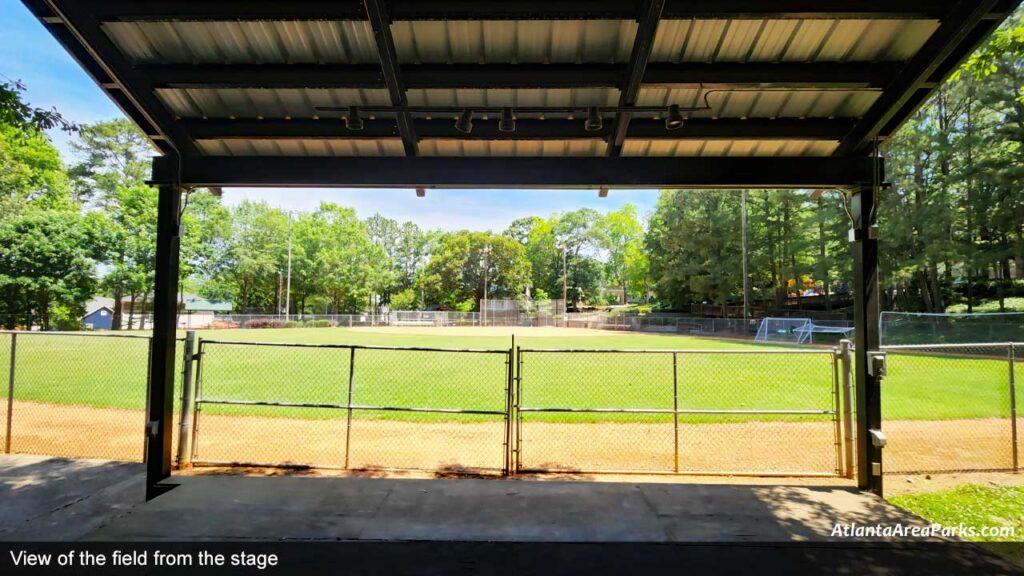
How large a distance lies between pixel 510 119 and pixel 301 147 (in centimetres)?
241

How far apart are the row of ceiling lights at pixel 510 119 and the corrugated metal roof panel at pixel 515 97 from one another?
0.19 metres

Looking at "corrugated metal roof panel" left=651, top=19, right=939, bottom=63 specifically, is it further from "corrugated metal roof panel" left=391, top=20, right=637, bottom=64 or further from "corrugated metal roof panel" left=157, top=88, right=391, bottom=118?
"corrugated metal roof panel" left=157, top=88, right=391, bottom=118

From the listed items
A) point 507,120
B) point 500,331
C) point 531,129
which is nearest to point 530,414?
point 531,129

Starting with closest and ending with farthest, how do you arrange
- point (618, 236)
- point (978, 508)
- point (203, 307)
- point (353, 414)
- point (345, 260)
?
point (978, 508), point (353, 414), point (345, 260), point (203, 307), point (618, 236)

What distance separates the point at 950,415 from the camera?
29.3 ft

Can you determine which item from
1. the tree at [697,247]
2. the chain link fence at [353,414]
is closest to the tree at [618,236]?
the tree at [697,247]

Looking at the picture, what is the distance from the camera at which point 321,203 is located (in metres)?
59.7

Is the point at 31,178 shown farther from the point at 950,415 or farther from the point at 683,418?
the point at 950,415

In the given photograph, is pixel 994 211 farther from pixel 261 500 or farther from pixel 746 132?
pixel 261 500

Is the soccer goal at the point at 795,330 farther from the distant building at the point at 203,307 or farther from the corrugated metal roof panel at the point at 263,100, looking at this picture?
the distant building at the point at 203,307

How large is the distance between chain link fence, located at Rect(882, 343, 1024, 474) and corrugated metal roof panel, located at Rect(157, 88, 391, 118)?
690cm

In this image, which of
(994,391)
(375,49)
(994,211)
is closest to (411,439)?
(375,49)

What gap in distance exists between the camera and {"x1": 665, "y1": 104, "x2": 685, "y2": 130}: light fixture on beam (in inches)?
170

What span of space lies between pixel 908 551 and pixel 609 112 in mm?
4301
